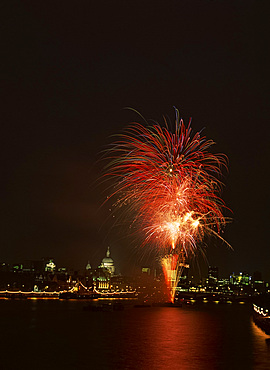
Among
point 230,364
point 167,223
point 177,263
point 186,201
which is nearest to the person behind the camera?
point 230,364

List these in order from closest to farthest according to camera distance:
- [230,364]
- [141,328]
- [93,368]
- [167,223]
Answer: [93,368] < [230,364] < [167,223] < [141,328]

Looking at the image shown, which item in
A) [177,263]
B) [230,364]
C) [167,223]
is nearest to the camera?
[230,364]

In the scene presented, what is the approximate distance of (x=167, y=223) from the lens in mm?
57438

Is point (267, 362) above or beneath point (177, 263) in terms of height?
beneath

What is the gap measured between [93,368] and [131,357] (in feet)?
18.1

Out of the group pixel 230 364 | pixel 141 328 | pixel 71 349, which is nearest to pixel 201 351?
pixel 230 364

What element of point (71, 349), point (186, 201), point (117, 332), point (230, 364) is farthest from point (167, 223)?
point (230, 364)

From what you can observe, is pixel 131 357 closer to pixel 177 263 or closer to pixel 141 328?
pixel 141 328

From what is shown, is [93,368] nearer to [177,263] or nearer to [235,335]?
[235,335]

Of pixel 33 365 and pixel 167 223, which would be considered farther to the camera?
pixel 167 223

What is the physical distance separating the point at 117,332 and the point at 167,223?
13.2m

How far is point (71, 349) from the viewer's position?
146 feet

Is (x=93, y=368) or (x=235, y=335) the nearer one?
(x=93, y=368)

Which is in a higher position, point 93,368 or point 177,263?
point 177,263
